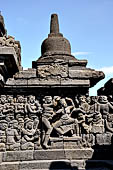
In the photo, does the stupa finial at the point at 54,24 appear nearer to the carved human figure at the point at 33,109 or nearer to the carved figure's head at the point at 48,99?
the carved figure's head at the point at 48,99

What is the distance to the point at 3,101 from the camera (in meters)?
6.49

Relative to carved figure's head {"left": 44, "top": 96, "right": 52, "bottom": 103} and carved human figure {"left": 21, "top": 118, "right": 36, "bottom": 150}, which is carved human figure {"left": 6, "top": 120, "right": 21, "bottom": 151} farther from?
carved figure's head {"left": 44, "top": 96, "right": 52, "bottom": 103}

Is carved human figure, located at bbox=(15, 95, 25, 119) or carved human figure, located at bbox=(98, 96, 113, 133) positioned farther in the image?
carved human figure, located at bbox=(98, 96, 113, 133)

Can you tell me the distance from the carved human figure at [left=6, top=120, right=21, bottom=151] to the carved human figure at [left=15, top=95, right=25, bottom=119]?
222 millimetres

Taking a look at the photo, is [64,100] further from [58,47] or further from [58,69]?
[58,47]

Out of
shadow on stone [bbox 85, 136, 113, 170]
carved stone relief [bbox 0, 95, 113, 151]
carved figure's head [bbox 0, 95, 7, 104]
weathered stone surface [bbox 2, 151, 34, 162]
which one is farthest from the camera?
carved figure's head [bbox 0, 95, 7, 104]

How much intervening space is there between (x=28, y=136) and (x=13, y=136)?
0.46m

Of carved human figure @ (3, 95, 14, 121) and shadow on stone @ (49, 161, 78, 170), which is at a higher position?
carved human figure @ (3, 95, 14, 121)

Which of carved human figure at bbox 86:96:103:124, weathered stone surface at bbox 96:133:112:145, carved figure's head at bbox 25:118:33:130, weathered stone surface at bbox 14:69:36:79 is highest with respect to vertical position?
weathered stone surface at bbox 14:69:36:79

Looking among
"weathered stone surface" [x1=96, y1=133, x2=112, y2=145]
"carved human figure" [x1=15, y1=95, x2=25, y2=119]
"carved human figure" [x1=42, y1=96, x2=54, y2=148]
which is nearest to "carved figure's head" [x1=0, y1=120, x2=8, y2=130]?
"carved human figure" [x1=15, y1=95, x2=25, y2=119]

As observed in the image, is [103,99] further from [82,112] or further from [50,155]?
[50,155]

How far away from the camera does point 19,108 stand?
6.45m

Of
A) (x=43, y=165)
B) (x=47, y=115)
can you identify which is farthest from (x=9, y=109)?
(x=43, y=165)

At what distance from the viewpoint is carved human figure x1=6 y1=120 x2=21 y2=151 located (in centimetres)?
618
